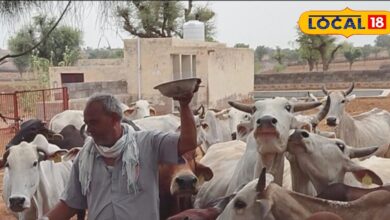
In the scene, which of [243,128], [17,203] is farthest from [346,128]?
[17,203]

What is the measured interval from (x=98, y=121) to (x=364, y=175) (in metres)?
1.97

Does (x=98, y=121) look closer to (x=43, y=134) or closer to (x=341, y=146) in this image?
(x=341, y=146)

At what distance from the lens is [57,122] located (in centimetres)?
902

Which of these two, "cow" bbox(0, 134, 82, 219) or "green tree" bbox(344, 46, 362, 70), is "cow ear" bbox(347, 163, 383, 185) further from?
"green tree" bbox(344, 46, 362, 70)

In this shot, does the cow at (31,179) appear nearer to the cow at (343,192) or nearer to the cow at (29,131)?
the cow at (29,131)

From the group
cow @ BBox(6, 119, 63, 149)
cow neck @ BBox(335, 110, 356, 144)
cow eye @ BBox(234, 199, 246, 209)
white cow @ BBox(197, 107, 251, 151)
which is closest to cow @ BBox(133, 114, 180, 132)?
white cow @ BBox(197, 107, 251, 151)

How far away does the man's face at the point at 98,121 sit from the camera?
2.85 meters

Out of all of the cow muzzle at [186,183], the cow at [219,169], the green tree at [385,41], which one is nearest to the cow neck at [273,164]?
the cow at [219,169]

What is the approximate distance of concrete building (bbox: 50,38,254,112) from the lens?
1831 centimetres

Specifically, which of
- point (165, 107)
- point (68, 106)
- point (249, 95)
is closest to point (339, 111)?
point (68, 106)

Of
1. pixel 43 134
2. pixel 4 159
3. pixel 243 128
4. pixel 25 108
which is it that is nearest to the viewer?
pixel 4 159

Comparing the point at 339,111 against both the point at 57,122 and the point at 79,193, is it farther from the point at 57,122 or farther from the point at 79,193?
the point at 79,193

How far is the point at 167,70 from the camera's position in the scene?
60.4 ft

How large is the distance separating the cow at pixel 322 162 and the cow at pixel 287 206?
0.93 meters
